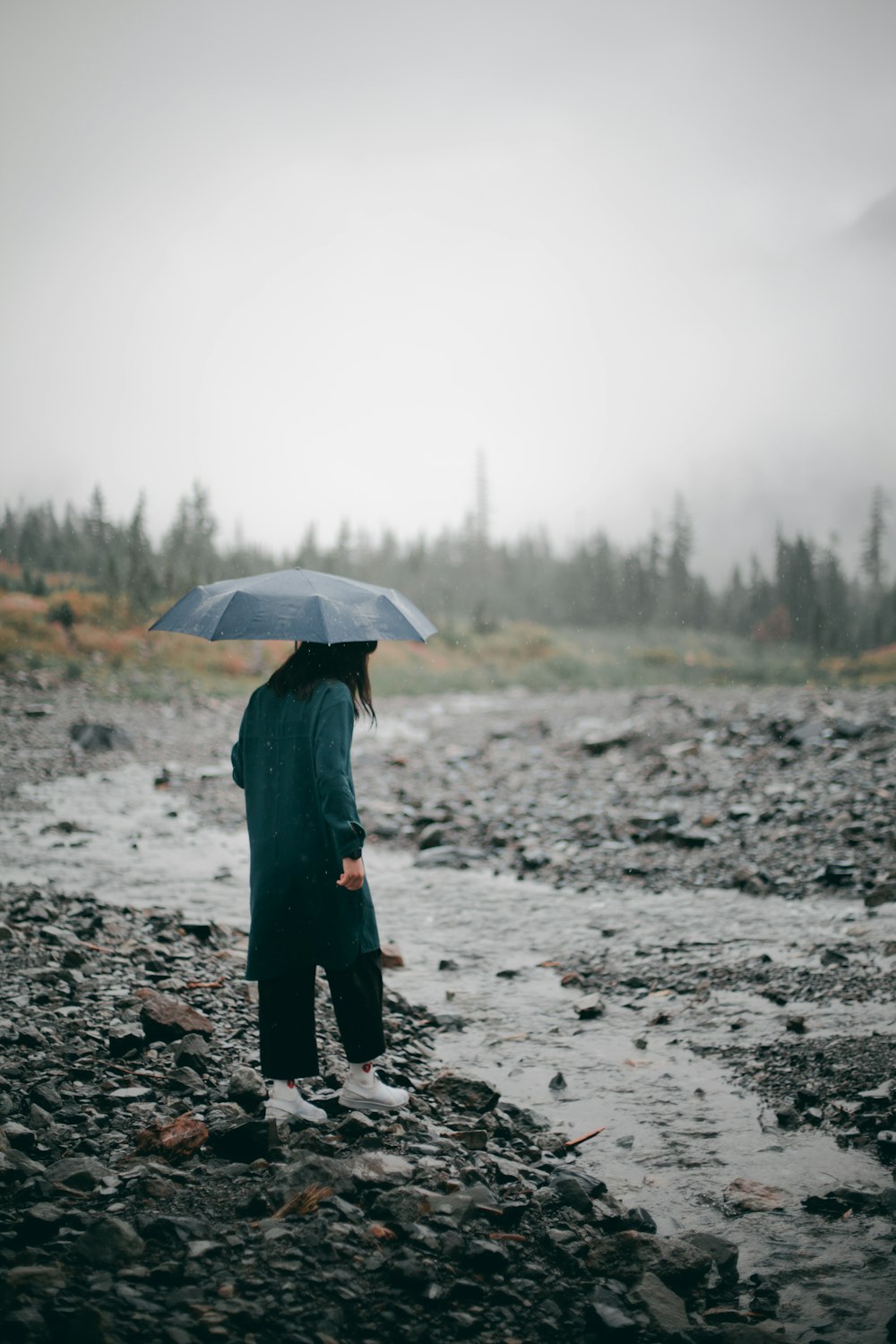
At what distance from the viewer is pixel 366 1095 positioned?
3250 mm

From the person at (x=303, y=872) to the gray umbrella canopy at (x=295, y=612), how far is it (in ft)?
0.58

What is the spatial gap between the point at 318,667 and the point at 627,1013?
3105 mm

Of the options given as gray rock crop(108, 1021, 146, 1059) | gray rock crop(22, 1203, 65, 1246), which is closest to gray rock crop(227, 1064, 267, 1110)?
gray rock crop(108, 1021, 146, 1059)

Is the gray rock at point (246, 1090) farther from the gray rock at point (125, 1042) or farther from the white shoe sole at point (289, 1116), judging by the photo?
the gray rock at point (125, 1042)

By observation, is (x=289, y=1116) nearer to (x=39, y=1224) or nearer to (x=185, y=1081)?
(x=185, y=1081)

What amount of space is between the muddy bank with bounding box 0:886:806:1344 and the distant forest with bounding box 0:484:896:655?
1764 cm

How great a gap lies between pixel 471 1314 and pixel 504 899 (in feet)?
15.5

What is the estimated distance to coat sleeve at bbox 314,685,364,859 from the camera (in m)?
2.88

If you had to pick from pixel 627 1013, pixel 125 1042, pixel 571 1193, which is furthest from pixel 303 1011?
pixel 627 1013

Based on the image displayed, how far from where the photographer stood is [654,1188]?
311cm

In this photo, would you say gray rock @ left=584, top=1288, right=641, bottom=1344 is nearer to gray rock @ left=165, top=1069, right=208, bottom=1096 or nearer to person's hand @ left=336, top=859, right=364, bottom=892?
person's hand @ left=336, top=859, right=364, bottom=892

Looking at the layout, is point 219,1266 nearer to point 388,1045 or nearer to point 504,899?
point 388,1045

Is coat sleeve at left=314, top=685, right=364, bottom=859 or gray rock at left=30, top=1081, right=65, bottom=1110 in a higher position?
coat sleeve at left=314, top=685, right=364, bottom=859

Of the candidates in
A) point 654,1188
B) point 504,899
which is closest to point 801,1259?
point 654,1188
